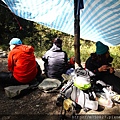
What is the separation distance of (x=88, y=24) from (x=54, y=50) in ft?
2.80

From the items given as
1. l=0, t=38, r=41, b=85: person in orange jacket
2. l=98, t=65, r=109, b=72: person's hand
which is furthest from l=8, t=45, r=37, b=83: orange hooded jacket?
l=98, t=65, r=109, b=72: person's hand

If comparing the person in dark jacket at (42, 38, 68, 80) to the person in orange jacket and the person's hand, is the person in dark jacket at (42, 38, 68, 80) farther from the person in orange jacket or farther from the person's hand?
the person's hand

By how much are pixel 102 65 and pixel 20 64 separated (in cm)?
151

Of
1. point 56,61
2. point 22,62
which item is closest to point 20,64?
point 22,62

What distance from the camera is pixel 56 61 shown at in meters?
3.89

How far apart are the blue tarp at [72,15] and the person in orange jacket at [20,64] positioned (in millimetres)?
654

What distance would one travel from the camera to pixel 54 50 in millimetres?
3941

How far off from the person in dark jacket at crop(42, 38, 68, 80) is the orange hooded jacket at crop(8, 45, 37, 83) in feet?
1.29

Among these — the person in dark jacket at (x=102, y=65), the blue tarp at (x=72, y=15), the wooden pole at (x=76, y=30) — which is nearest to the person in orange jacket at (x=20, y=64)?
the blue tarp at (x=72, y=15)

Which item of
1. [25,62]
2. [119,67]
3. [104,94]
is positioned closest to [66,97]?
[104,94]

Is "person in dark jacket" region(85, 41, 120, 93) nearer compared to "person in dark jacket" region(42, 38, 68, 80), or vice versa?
"person in dark jacket" region(85, 41, 120, 93)

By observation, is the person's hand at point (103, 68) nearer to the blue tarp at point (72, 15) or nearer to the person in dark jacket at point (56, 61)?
the blue tarp at point (72, 15)

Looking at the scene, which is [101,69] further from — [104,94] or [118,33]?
[118,33]

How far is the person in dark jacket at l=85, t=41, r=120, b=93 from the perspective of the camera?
3.44m
